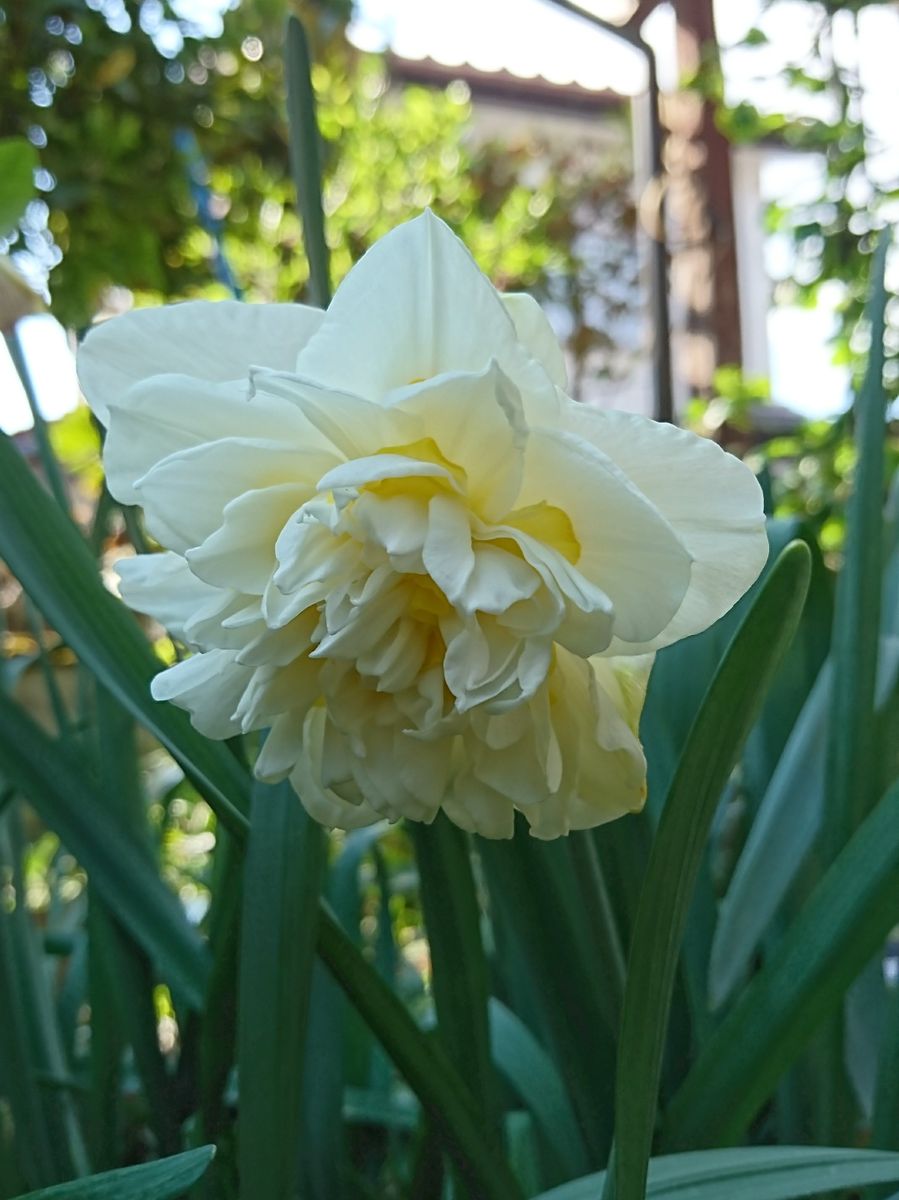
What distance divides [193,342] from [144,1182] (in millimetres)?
210

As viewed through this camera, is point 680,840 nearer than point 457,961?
Yes

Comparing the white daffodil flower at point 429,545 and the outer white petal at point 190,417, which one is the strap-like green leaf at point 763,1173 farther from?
the outer white petal at point 190,417

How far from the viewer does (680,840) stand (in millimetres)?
284

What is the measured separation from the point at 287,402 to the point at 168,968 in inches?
10.0

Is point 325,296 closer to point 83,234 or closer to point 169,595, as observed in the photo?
point 169,595

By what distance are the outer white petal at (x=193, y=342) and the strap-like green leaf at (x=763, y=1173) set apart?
247mm

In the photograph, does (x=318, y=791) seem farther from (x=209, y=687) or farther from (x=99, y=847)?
(x=99, y=847)

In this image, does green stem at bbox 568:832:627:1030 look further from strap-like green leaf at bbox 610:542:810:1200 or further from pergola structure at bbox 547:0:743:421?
pergola structure at bbox 547:0:743:421

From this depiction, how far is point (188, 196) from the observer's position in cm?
160

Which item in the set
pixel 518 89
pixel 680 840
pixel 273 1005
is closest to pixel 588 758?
pixel 680 840

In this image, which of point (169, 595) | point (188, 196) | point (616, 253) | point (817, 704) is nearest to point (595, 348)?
point (616, 253)

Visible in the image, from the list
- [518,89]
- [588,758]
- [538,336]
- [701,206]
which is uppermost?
[518,89]

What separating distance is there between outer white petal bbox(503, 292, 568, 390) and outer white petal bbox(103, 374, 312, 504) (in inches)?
2.4

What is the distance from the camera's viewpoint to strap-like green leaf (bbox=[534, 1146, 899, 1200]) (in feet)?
1.01
